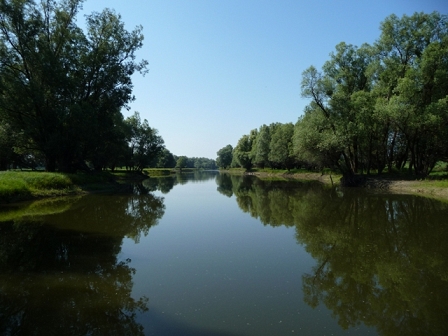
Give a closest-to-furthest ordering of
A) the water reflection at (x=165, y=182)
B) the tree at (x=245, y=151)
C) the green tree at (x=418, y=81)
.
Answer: the green tree at (x=418, y=81)
the water reflection at (x=165, y=182)
the tree at (x=245, y=151)

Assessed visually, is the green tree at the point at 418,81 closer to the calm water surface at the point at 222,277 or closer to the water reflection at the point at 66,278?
the calm water surface at the point at 222,277

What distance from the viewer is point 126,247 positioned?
10.5 meters

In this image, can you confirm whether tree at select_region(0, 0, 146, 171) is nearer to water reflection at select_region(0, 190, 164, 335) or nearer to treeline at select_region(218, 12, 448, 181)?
water reflection at select_region(0, 190, 164, 335)

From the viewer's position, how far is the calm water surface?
5.45 metres

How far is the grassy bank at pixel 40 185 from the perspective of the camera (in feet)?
64.3

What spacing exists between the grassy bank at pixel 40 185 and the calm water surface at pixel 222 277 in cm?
633

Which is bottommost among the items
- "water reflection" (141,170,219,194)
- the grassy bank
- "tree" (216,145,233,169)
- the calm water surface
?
"water reflection" (141,170,219,194)

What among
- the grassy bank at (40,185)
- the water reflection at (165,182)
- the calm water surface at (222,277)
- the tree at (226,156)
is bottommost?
the water reflection at (165,182)

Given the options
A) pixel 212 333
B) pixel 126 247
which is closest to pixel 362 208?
pixel 126 247

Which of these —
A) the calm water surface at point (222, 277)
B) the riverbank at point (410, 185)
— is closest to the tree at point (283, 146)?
the riverbank at point (410, 185)

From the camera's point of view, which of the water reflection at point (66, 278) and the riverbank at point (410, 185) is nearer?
the water reflection at point (66, 278)

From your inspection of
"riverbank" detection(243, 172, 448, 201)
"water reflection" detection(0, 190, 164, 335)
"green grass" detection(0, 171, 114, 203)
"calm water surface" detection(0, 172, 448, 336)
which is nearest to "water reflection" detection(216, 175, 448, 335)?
"calm water surface" detection(0, 172, 448, 336)

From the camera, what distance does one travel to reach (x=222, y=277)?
7746 mm

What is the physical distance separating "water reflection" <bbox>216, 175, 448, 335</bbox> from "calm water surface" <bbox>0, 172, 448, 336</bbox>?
1.4 inches
